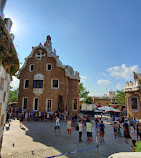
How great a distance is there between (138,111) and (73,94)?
11.9 meters

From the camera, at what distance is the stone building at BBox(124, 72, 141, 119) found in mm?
20250

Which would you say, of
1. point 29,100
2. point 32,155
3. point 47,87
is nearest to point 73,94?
point 47,87

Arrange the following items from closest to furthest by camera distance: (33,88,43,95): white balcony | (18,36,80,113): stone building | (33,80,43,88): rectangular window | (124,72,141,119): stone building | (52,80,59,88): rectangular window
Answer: (124,72,141,119): stone building < (33,88,43,95): white balcony < (18,36,80,113): stone building < (33,80,43,88): rectangular window < (52,80,59,88): rectangular window

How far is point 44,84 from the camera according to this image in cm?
2134

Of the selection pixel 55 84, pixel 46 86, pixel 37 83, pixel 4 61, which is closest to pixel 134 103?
pixel 55 84

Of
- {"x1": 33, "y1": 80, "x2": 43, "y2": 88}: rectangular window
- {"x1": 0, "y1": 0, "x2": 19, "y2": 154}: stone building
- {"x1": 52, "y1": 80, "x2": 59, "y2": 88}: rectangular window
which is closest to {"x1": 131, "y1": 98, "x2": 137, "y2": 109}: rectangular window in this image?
{"x1": 52, "y1": 80, "x2": 59, "y2": 88}: rectangular window

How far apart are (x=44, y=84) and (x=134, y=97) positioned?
1632 centimetres

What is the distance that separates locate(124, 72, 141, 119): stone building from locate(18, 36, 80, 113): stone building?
10.0m

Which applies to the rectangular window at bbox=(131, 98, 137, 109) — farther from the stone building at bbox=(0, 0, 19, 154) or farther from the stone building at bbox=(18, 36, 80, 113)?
the stone building at bbox=(0, 0, 19, 154)

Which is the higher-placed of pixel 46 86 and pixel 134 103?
pixel 46 86

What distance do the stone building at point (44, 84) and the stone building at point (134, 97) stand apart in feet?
32.9

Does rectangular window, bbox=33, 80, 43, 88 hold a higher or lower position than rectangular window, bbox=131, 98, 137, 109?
higher

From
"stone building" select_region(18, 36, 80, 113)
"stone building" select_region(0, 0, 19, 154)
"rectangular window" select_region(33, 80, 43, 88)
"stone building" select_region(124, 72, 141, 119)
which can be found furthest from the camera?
"rectangular window" select_region(33, 80, 43, 88)

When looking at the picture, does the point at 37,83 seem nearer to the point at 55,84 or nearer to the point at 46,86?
the point at 46,86
